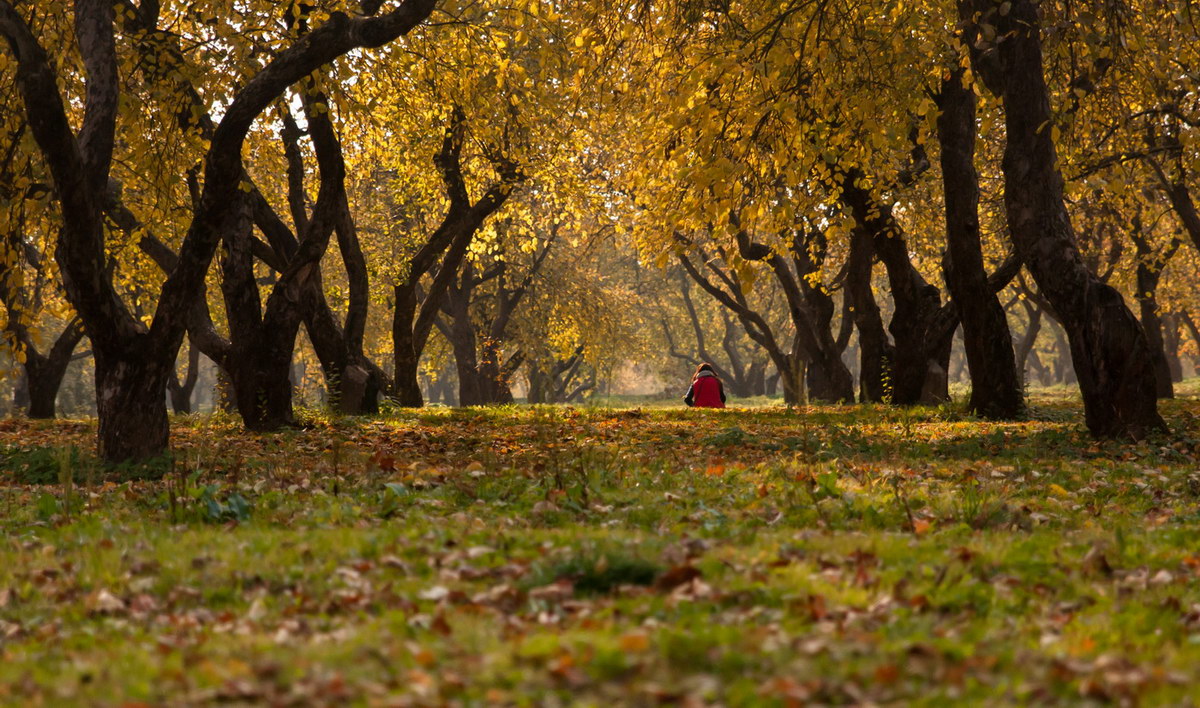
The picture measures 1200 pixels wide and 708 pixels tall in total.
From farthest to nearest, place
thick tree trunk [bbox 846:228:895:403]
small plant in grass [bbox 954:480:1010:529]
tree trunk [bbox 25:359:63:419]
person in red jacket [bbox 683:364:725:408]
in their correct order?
1. person in red jacket [bbox 683:364:725:408]
2. tree trunk [bbox 25:359:63:419]
3. thick tree trunk [bbox 846:228:895:403]
4. small plant in grass [bbox 954:480:1010:529]

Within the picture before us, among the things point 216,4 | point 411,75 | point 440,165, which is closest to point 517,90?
point 440,165

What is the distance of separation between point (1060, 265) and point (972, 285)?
381cm

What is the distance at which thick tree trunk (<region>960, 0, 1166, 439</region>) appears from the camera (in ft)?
39.5

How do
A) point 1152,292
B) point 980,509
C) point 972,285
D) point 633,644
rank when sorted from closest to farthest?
point 633,644, point 980,509, point 972,285, point 1152,292

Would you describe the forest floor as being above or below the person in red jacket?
below

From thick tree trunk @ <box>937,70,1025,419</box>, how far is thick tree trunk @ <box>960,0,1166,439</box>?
3.24 m

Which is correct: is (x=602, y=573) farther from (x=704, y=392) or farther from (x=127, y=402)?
(x=704, y=392)

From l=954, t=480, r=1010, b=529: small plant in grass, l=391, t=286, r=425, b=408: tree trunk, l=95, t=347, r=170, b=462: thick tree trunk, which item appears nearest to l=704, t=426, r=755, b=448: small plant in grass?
l=954, t=480, r=1010, b=529: small plant in grass

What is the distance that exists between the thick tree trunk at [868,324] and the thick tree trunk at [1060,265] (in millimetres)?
8418

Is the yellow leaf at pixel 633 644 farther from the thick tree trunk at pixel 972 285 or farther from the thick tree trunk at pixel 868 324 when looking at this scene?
the thick tree trunk at pixel 868 324

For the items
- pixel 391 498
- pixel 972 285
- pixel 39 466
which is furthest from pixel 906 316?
pixel 39 466

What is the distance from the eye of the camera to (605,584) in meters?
5.24

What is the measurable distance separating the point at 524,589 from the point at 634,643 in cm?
119

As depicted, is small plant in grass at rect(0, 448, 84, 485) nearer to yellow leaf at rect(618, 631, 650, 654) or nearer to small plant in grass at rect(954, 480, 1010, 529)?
yellow leaf at rect(618, 631, 650, 654)
